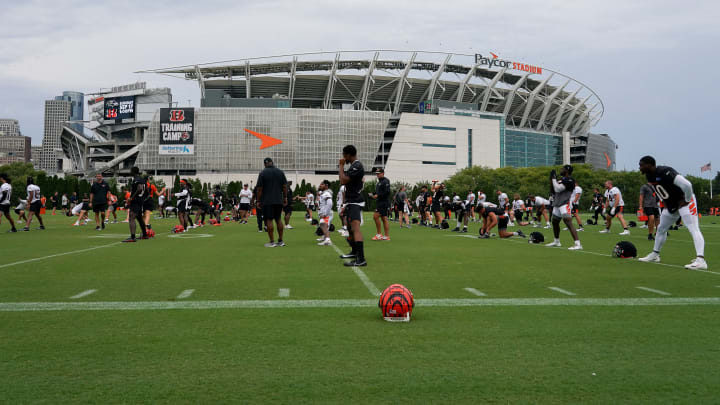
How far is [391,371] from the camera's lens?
140 inches

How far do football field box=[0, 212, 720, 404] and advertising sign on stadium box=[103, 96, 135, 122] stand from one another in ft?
381

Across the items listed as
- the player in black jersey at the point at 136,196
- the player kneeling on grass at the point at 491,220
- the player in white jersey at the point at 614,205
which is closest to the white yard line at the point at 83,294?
the player in black jersey at the point at 136,196

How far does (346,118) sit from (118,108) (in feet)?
161

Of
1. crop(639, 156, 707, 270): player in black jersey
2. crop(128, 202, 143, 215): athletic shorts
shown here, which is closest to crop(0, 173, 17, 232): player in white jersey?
crop(128, 202, 143, 215): athletic shorts

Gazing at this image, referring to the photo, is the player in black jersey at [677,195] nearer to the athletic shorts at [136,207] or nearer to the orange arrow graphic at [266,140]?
the athletic shorts at [136,207]

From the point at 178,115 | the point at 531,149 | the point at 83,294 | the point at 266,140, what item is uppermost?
the point at 178,115

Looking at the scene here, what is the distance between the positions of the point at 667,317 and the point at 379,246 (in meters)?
9.14

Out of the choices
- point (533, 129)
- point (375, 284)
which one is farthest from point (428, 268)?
point (533, 129)

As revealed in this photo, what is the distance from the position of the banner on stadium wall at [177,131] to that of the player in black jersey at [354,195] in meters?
104

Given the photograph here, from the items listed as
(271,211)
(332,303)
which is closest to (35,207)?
(271,211)

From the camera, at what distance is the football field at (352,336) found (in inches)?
127

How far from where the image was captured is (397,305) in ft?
16.5

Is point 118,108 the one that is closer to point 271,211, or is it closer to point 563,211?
point 271,211

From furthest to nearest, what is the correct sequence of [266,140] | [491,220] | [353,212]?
[266,140], [491,220], [353,212]
